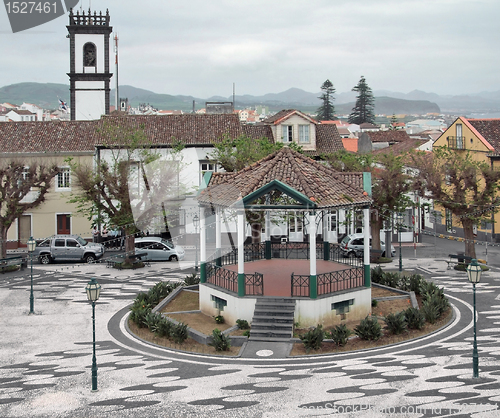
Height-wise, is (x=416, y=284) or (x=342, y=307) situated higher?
(x=416, y=284)

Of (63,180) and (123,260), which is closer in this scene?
(123,260)

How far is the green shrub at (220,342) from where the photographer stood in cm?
2031

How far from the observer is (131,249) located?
38.1 meters

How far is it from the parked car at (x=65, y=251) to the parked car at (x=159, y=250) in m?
3.06

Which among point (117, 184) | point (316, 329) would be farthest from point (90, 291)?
point (117, 184)

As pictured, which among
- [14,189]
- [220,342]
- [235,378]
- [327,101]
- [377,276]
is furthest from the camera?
[327,101]

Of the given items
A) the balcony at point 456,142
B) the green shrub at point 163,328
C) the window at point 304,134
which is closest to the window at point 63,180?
the window at point 304,134

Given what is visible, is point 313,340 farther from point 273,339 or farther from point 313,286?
point 313,286

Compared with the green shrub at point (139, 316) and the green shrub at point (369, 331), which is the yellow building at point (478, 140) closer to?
the green shrub at point (369, 331)

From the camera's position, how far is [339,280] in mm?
23953

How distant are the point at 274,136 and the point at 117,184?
16.2m

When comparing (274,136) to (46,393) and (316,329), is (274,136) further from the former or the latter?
(46,393)

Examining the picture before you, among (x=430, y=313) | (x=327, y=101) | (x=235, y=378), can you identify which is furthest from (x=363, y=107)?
(x=235, y=378)

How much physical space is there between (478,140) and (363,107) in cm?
8625
